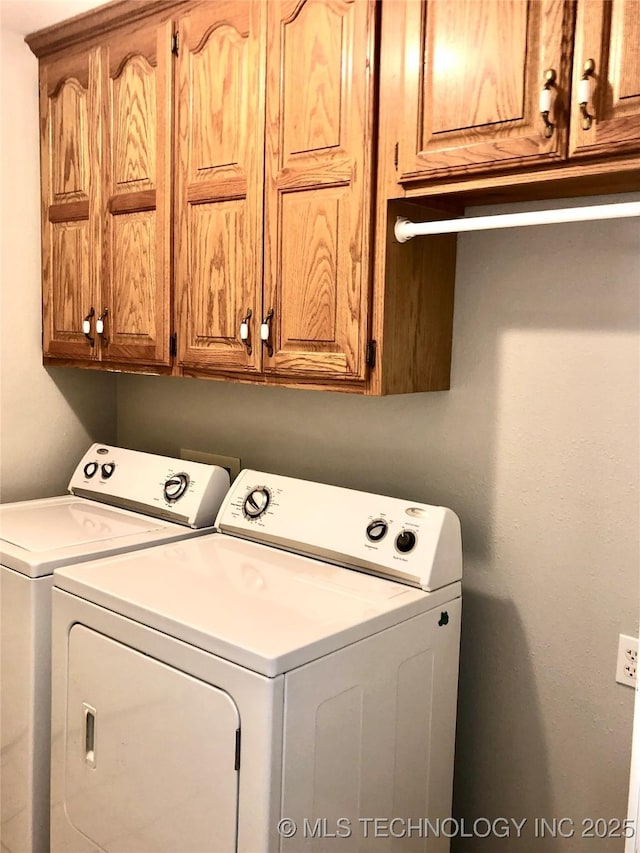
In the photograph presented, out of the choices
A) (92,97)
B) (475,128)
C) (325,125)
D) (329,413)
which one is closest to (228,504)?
(329,413)

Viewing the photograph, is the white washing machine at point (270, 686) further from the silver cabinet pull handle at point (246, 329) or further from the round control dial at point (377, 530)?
the silver cabinet pull handle at point (246, 329)

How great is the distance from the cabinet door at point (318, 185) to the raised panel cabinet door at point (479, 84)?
0.34ft

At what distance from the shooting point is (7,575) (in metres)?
1.84

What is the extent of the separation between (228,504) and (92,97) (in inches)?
52.4

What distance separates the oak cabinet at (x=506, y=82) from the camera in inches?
50.2

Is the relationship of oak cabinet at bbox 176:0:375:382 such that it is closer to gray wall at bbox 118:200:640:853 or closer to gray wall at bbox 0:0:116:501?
gray wall at bbox 118:200:640:853

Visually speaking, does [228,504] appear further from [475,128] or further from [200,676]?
[475,128]

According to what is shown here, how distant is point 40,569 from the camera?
178 centimetres

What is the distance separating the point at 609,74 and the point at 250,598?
1.23m

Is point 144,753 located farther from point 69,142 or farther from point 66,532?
point 69,142

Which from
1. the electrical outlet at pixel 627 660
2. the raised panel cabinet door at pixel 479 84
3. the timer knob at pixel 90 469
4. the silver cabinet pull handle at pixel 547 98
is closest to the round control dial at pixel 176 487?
the timer knob at pixel 90 469

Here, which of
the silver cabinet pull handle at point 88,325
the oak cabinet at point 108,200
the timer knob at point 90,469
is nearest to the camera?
the oak cabinet at point 108,200

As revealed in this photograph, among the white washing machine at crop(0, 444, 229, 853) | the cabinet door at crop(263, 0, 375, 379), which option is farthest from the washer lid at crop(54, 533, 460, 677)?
the cabinet door at crop(263, 0, 375, 379)

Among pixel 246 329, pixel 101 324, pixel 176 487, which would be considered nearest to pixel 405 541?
pixel 246 329
